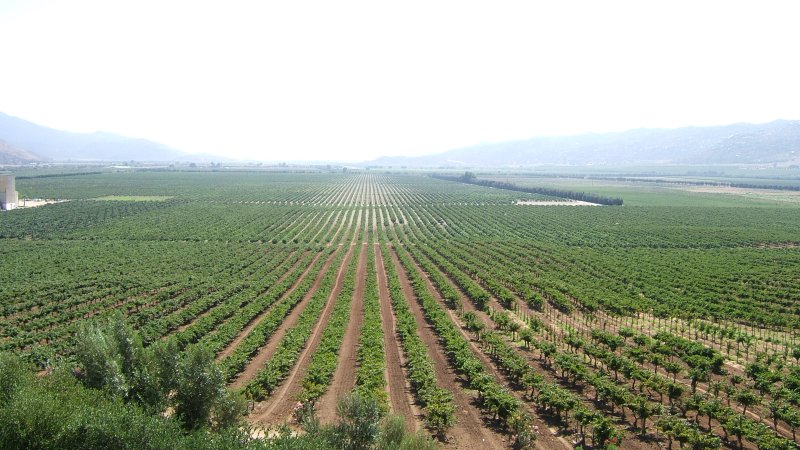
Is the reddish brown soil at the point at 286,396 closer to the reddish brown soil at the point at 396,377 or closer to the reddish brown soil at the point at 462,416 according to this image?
the reddish brown soil at the point at 396,377

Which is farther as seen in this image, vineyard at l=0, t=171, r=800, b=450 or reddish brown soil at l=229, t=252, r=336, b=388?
reddish brown soil at l=229, t=252, r=336, b=388

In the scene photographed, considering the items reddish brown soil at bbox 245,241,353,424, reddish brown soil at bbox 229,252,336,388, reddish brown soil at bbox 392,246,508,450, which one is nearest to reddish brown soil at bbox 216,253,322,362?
reddish brown soil at bbox 229,252,336,388

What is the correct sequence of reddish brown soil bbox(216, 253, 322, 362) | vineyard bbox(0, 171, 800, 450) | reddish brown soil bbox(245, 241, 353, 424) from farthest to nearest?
reddish brown soil bbox(216, 253, 322, 362) < reddish brown soil bbox(245, 241, 353, 424) < vineyard bbox(0, 171, 800, 450)

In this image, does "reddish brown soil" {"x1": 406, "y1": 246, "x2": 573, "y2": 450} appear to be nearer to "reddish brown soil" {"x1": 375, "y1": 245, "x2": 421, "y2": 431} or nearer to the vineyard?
the vineyard

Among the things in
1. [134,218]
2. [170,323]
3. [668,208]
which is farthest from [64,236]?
[668,208]

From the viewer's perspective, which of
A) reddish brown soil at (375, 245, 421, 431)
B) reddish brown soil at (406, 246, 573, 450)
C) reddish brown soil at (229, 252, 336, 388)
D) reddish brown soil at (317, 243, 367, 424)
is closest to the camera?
reddish brown soil at (406, 246, 573, 450)

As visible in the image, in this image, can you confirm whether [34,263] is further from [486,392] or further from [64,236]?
[486,392]

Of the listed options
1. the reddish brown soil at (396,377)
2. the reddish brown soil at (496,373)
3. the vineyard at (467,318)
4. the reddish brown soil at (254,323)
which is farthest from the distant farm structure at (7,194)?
the reddish brown soil at (496,373)

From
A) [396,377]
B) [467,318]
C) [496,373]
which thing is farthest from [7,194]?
[496,373]
